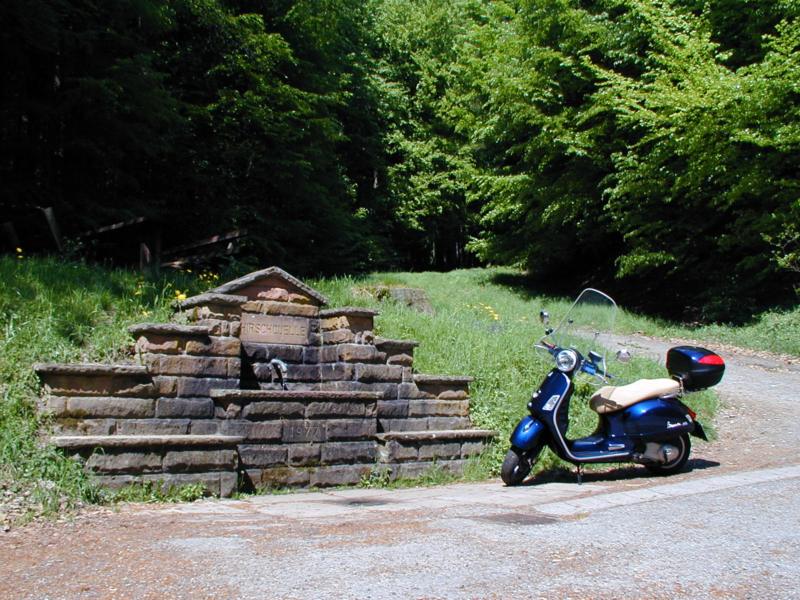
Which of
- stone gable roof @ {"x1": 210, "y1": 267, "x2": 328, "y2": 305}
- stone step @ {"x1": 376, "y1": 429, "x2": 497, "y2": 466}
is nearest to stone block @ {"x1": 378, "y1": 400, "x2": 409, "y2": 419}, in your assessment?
stone step @ {"x1": 376, "y1": 429, "x2": 497, "y2": 466}

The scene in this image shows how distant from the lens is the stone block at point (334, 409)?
625 centimetres

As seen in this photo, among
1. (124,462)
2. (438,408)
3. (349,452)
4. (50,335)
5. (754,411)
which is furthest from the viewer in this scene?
(754,411)

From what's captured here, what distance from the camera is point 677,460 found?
659cm

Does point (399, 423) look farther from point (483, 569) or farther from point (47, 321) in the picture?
point (483, 569)

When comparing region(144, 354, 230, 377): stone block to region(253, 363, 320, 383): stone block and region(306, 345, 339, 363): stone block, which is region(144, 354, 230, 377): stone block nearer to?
region(253, 363, 320, 383): stone block

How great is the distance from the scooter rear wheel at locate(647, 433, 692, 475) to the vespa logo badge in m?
1.09

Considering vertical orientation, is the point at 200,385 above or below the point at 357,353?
below

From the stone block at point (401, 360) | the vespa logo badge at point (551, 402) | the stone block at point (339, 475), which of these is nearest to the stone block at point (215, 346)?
the stone block at point (339, 475)

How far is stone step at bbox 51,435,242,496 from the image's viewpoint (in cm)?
508

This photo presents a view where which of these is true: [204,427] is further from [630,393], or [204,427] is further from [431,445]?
[630,393]

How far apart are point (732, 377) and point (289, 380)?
23.3ft

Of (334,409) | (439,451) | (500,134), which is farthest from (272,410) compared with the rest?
(500,134)

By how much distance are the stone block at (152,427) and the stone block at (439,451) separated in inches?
83.0

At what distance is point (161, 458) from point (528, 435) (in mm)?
2876
